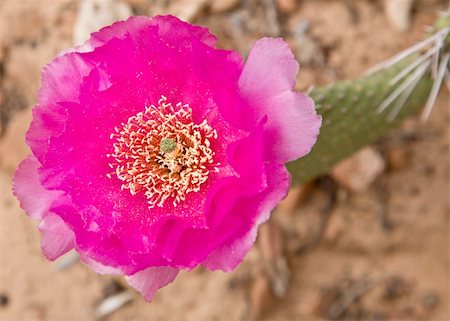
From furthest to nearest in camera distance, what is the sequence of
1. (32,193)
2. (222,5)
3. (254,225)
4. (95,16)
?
(222,5)
(95,16)
(32,193)
(254,225)

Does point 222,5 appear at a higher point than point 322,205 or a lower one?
higher

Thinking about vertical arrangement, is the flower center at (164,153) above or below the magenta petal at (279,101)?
below

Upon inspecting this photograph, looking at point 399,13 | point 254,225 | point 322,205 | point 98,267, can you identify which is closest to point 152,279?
point 98,267

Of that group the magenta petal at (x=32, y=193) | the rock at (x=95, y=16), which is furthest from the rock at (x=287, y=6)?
the magenta petal at (x=32, y=193)

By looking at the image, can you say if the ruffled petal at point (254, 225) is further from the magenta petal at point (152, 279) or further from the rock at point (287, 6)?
the rock at point (287, 6)

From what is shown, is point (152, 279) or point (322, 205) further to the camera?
point (322, 205)

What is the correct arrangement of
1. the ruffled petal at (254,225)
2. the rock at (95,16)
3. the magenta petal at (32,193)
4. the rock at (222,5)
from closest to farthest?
1. the ruffled petal at (254,225)
2. the magenta petal at (32,193)
3. the rock at (95,16)
4. the rock at (222,5)

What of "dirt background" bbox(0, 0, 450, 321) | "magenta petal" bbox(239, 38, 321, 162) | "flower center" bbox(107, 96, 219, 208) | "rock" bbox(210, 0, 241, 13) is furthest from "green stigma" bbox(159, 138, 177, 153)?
"rock" bbox(210, 0, 241, 13)

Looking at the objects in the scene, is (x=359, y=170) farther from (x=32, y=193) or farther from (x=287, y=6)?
(x=32, y=193)
